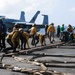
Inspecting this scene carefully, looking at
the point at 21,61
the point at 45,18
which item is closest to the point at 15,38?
the point at 21,61

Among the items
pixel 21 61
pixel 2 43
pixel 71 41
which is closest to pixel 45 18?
pixel 71 41

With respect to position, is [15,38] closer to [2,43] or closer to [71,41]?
[2,43]

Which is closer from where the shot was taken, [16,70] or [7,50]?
[16,70]

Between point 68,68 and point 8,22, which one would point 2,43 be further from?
point 8,22

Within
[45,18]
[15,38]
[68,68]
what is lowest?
[68,68]

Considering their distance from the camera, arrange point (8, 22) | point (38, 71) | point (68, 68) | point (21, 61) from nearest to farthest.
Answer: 1. point (38, 71)
2. point (68, 68)
3. point (21, 61)
4. point (8, 22)

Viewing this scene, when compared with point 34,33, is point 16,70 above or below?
below

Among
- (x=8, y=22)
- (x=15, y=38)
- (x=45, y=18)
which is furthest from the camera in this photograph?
(x=45, y=18)

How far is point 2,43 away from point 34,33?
493 centimetres

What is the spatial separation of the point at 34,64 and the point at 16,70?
1.68 m

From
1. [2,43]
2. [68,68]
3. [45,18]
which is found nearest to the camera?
[68,68]

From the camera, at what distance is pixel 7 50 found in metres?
18.1

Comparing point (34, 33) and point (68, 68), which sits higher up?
point (34, 33)

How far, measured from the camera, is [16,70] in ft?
34.6
